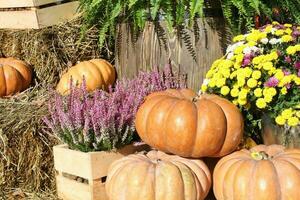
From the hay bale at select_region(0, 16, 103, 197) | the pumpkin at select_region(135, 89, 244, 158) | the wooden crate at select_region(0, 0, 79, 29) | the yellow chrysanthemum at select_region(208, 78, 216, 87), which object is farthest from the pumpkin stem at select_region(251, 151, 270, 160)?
the wooden crate at select_region(0, 0, 79, 29)

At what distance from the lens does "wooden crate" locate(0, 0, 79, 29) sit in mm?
4461

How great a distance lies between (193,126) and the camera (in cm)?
292

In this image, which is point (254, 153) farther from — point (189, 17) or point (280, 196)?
point (189, 17)

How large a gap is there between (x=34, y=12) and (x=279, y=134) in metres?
2.31

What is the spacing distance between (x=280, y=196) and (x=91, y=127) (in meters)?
1.15

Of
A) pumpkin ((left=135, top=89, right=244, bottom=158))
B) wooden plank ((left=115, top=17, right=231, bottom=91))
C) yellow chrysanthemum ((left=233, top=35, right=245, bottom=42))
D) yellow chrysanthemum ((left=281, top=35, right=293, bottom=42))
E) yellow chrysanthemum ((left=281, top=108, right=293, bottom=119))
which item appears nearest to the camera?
pumpkin ((left=135, top=89, right=244, bottom=158))

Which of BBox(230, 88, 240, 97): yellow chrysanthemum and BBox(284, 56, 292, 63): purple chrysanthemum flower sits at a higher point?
BBox(284, 56, 292, 63): purple chrysanthemum flower

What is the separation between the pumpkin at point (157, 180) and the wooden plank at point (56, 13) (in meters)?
1.97

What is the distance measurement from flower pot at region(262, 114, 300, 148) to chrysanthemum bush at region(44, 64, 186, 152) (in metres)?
0.79

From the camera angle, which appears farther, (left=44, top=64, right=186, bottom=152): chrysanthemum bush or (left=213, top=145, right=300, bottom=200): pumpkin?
(left=44, top=64, right=186, bottom=152): chrysanthemum bush

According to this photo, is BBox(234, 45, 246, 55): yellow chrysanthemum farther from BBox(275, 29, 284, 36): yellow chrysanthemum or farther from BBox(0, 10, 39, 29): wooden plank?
BBox(0, 10, 39, 29): wooden plank

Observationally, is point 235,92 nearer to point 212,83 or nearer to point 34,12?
point 212,83

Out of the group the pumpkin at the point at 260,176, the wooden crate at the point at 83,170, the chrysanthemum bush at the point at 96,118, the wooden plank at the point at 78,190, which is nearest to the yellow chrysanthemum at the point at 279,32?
the pumpkin at the point at 260,176

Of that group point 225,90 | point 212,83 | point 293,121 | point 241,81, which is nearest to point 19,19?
point 212,83
